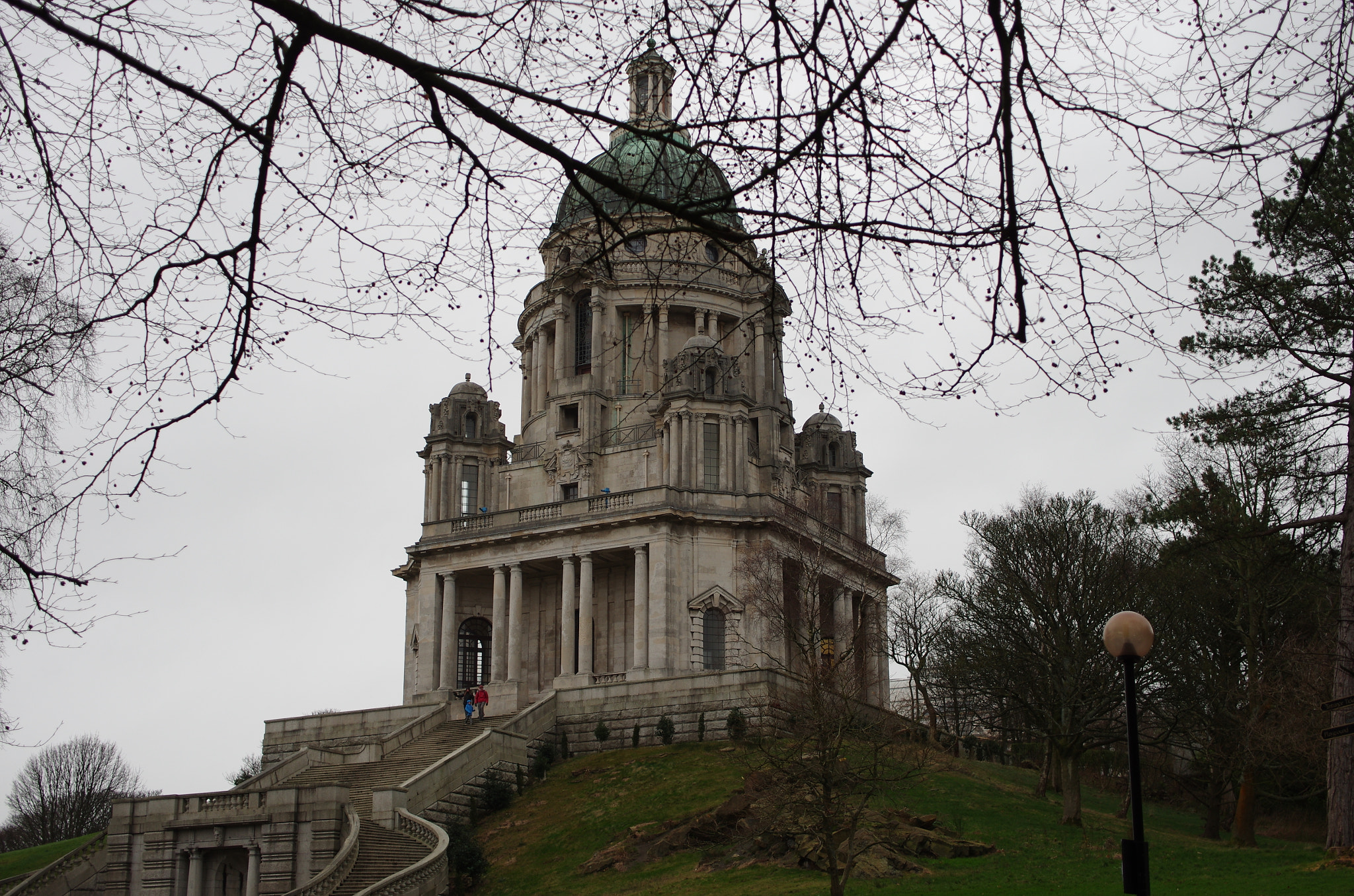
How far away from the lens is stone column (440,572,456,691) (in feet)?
181

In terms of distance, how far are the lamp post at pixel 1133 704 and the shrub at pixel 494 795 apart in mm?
29237

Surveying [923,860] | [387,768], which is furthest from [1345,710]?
[387,768]

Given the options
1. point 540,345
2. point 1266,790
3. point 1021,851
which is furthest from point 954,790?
point 540,345

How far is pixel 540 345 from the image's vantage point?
64125 millimetres

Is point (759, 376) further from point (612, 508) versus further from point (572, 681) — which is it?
point (572, 681)

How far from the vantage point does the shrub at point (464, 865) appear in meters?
33.3

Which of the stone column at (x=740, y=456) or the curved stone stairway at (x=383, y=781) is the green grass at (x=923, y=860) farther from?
the stone column at (x=740, y=456)

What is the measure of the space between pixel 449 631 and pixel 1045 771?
24.1 m

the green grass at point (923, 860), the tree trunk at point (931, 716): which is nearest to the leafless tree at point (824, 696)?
the green grass at point (923, 860)

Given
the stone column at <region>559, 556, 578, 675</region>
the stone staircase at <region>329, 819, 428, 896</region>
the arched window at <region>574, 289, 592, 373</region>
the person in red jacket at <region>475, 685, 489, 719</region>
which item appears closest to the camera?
the stone staircase at <region>329, 819, 428, 896</region>

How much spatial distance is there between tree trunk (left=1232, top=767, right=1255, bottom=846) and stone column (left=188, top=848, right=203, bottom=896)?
29019mm

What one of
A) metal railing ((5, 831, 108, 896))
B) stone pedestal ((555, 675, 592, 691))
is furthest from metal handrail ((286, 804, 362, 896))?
stone pedestal ((555, 675, 592, 691))

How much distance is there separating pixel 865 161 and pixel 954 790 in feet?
115

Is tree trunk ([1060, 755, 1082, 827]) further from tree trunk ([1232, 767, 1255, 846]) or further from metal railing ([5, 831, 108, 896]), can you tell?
metal railing ([5, 831, 108, 896])
